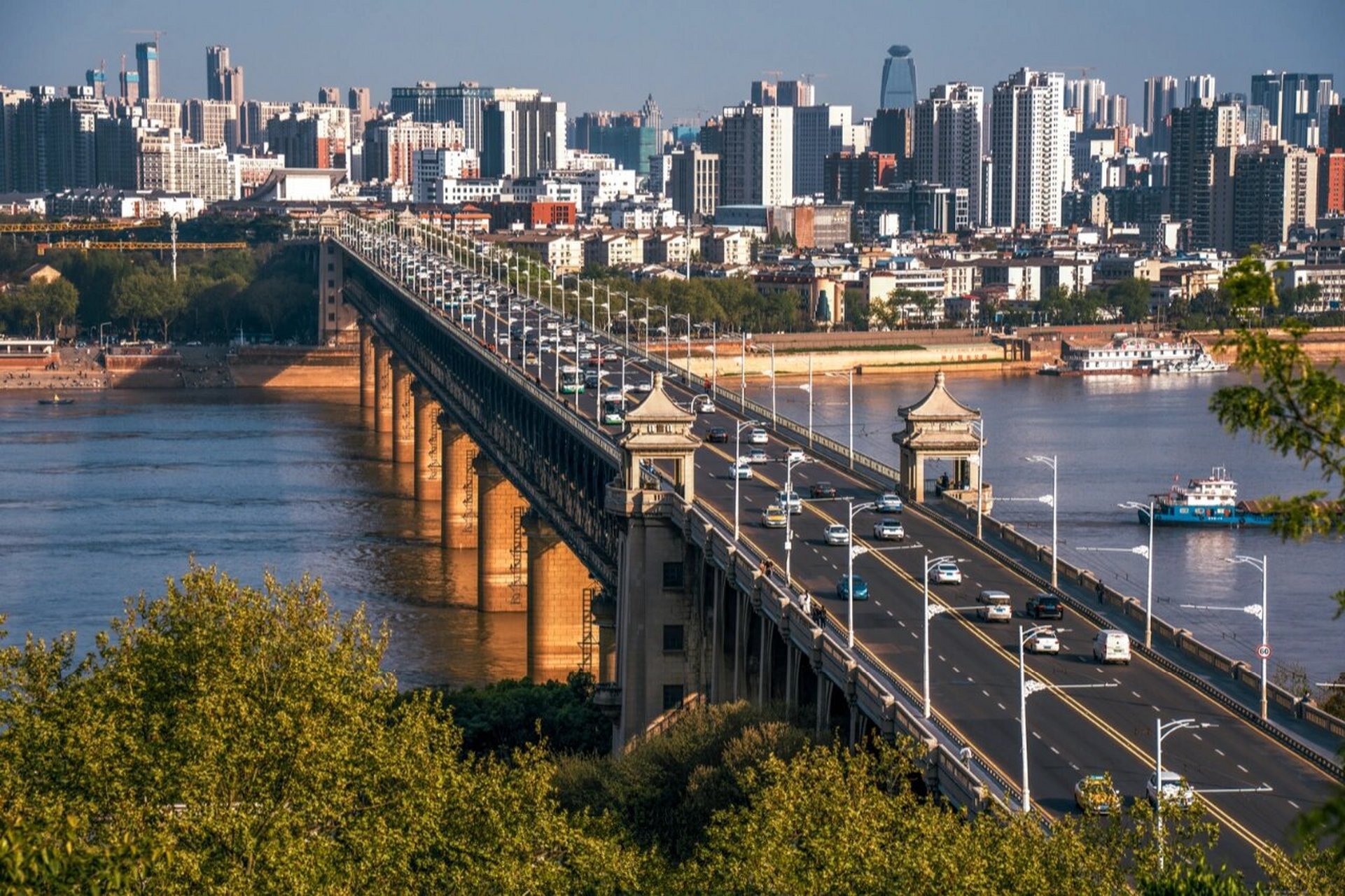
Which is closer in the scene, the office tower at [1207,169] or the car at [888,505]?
the car at [888,505]

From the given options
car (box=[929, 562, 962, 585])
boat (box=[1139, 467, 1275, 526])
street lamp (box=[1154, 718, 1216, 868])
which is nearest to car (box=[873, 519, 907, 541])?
car (box=[929, 562, 962, 585])

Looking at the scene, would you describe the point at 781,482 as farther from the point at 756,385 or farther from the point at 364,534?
the point at 756,385

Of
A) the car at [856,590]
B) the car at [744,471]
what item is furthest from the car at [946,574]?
the car at [744,471]

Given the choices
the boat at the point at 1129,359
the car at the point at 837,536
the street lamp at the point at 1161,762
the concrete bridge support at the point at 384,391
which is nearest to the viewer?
the street lamp at the point at 1161,762

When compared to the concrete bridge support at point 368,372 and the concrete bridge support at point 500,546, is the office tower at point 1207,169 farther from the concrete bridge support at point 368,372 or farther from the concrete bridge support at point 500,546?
the concrete bridge support at point 500,546

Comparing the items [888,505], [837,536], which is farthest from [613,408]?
[837,536]

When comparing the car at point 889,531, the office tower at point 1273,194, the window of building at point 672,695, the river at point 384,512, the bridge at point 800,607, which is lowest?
the river at point 384,512

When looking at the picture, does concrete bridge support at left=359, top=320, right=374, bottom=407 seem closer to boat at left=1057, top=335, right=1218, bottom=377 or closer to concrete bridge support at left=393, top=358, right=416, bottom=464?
concrete bridge support at left=393, top=358, right=416, bottom=464
